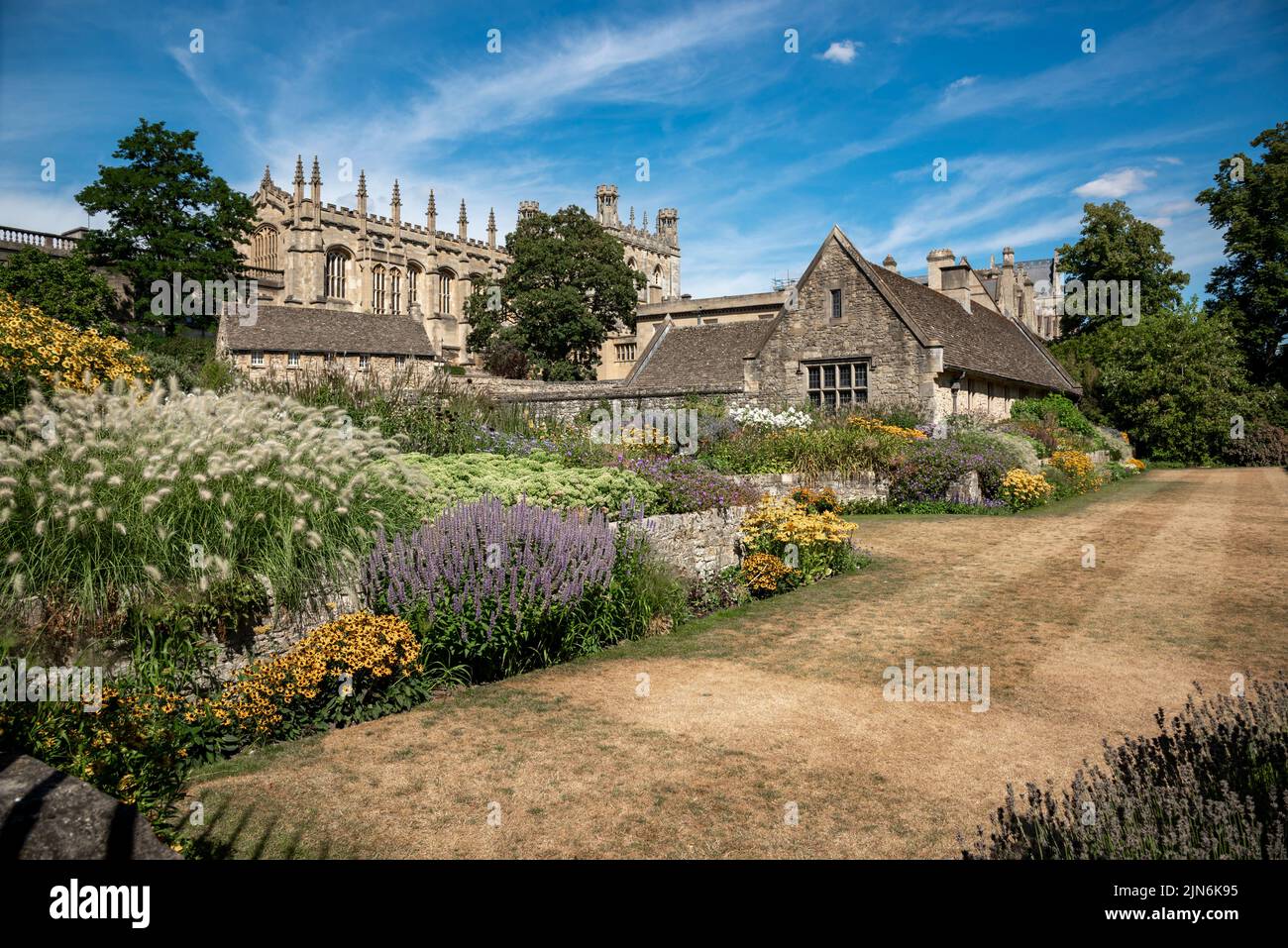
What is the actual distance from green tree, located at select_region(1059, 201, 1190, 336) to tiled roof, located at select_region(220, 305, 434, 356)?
40.7 metres

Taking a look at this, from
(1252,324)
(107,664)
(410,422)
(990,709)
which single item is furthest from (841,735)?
(1252,324)

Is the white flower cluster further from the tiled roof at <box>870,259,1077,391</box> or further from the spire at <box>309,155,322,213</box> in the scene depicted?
the spire at <box>309,155,322,213</box>

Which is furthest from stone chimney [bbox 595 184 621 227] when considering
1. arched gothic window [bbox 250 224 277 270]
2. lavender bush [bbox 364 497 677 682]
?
lavender bush [bbox 364 497 677 682]

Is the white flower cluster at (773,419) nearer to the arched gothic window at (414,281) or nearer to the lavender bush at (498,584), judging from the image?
the lavender bush at (498,584)

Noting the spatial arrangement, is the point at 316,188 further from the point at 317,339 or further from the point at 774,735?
the point at 774,735

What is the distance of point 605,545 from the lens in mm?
7652

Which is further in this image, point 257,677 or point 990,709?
point 990,709

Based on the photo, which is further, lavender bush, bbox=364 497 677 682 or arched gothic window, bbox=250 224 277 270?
arched gothic window, bbox=250 224 277 270

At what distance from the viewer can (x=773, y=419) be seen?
21.5m

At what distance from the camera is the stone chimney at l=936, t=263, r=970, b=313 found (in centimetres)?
3378

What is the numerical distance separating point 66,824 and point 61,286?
145ft

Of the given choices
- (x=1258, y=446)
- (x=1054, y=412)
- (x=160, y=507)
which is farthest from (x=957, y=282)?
(x=160, y=507)
